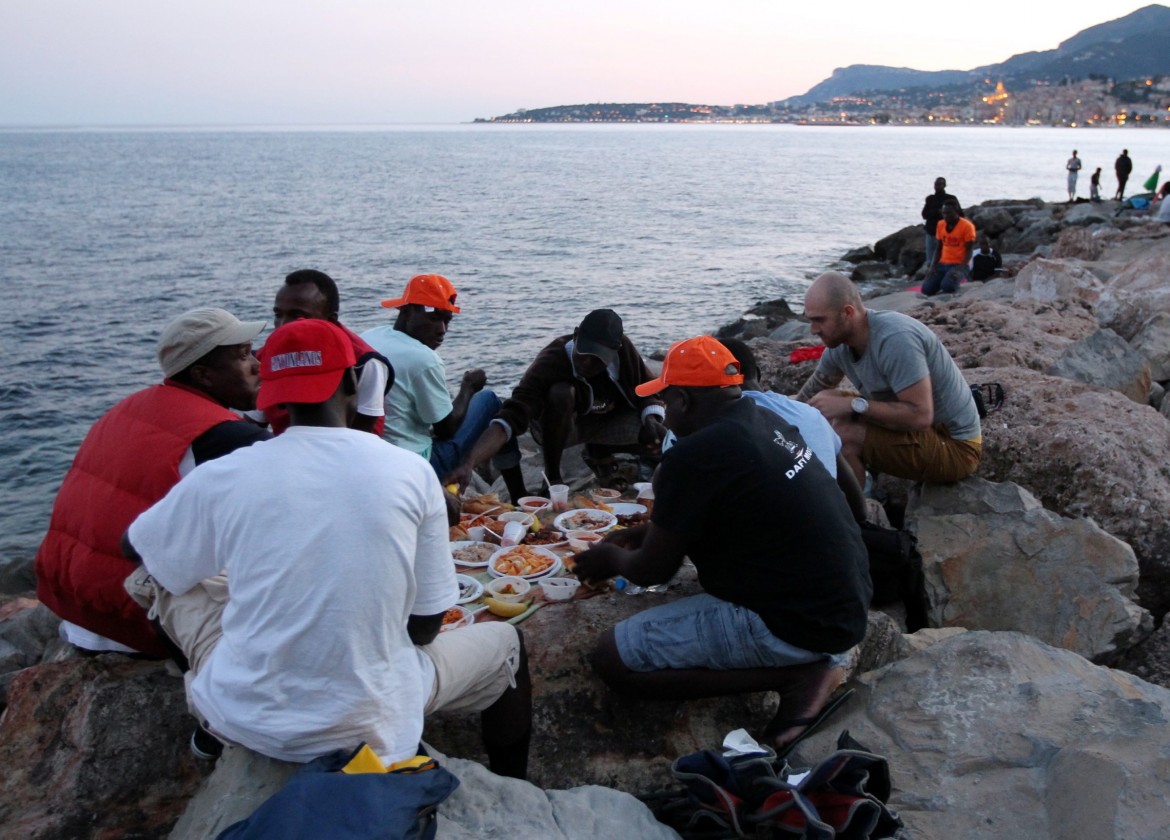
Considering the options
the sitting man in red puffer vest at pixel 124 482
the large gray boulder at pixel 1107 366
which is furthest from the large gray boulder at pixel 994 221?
the sitting man in red puffer vest at pixel 124 482

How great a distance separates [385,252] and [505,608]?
100ft

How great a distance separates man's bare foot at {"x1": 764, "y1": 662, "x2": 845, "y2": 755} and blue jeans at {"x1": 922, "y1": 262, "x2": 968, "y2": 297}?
15256 millimetres

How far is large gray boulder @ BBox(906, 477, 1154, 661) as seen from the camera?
5.23m

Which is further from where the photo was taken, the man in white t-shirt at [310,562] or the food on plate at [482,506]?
the food on plate at [482,506]

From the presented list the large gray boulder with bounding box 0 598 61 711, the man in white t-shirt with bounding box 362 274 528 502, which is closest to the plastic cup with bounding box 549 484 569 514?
the man in white t-shirt with bounding box 362 274 528 502

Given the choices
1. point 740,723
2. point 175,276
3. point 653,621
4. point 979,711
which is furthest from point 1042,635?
point 175,276

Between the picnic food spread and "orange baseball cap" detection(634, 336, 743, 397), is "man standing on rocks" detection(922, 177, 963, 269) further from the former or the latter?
"orange baseball cap" detection(634, 336, 743, 397)

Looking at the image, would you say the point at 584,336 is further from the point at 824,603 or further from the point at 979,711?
the point at 979,711

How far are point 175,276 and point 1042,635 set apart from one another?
28.3 m

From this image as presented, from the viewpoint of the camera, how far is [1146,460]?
640 centimetres

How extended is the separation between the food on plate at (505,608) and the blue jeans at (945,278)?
15.4 metres

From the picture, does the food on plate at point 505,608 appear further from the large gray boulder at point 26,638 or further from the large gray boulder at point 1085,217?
the large gray boulder at point 1085,217

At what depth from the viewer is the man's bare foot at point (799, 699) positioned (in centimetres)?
400

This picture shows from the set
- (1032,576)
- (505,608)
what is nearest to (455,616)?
(505,608)
